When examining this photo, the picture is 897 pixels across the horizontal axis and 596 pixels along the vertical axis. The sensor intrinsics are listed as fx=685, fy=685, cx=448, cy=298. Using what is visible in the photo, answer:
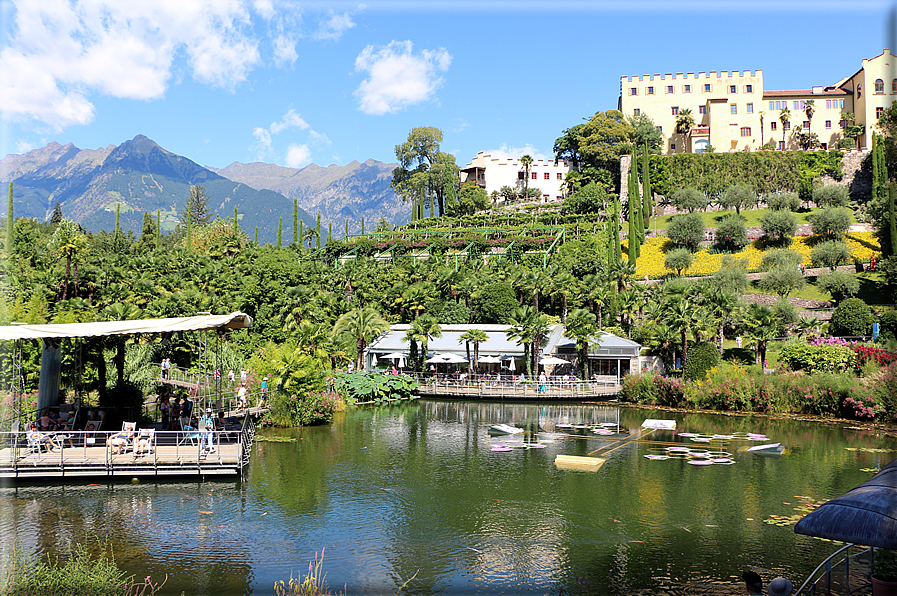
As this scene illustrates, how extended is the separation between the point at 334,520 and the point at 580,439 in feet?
48.2

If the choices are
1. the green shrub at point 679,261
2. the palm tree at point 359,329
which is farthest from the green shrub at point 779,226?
the palm tree at point 359,329

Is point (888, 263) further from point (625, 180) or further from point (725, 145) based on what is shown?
point (725, 145)

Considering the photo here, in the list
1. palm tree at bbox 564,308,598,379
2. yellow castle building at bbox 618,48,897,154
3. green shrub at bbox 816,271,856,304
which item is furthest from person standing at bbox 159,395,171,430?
yellow castle building at bbox 618,48,897,154

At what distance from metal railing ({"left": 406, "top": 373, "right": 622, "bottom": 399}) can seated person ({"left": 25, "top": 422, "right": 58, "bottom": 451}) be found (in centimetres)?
2449

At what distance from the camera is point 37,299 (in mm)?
40156

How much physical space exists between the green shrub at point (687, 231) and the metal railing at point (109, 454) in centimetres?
5780

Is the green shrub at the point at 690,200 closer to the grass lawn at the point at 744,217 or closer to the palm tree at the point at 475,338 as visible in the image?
the grass lawn at the point at 744,217

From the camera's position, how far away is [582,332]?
4444 centimetres

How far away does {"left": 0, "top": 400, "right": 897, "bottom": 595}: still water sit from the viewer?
1488cm

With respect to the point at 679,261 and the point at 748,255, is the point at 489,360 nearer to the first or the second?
the point at 679,261

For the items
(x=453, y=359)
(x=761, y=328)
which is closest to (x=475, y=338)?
(x=453, y=359)

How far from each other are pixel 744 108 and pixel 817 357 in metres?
72.5

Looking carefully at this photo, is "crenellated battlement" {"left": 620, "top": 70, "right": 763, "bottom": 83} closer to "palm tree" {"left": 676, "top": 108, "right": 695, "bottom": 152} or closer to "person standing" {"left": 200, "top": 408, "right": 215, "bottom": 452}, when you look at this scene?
"palm tree" {"left": 676, "top": 108, "right": 695, "bottom": 152}

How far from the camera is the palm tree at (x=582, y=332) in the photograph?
44.5 m
